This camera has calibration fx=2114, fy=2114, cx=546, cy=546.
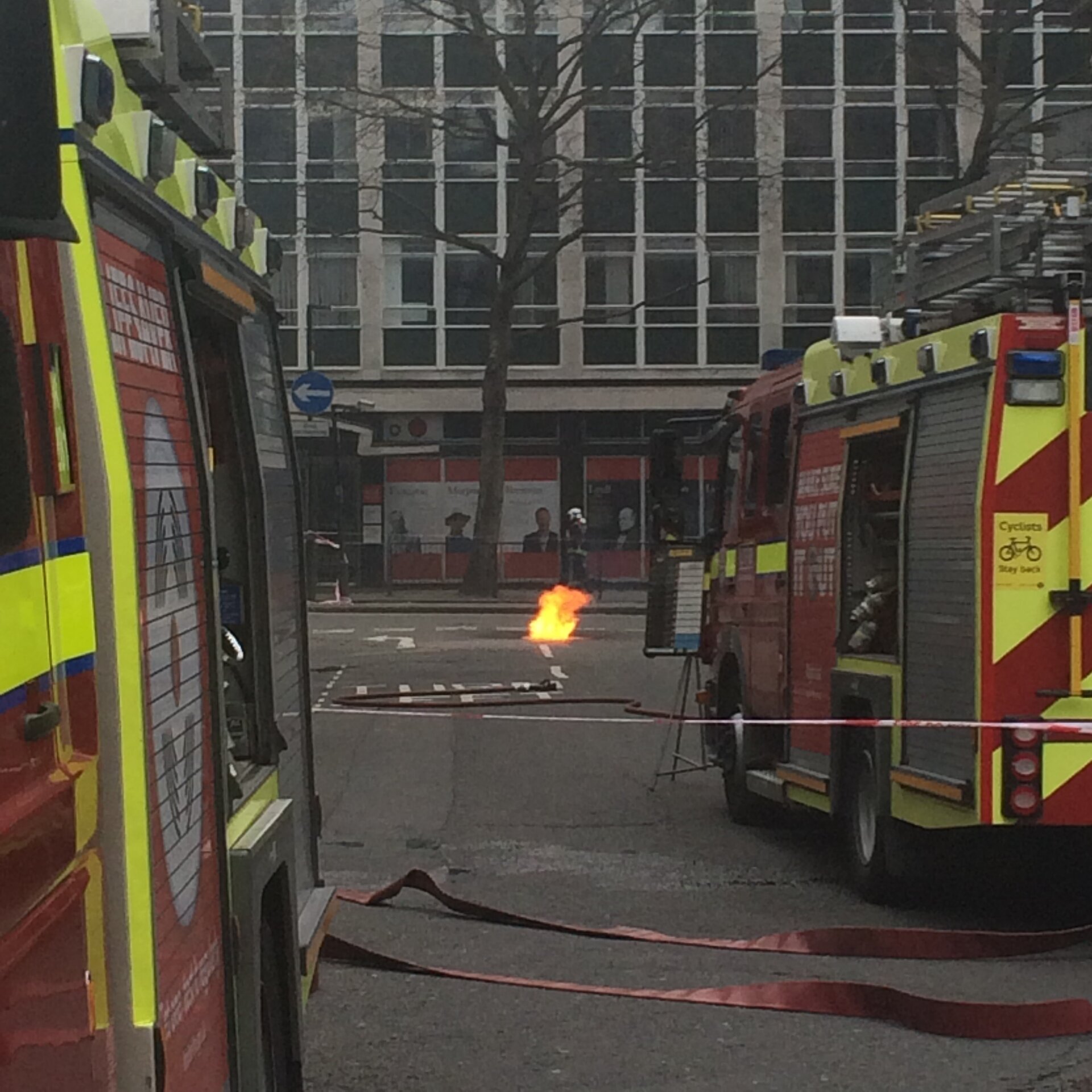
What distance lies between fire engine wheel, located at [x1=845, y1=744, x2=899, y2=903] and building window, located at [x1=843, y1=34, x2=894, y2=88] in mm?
37677

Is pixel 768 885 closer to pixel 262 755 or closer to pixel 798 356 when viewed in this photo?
pixel 798 356

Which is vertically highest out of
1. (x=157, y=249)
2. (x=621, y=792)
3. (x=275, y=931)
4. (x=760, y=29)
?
(x=760, y=29)

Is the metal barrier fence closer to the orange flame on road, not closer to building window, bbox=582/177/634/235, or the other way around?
the orange flame on road

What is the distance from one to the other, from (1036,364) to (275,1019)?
4.80 metres

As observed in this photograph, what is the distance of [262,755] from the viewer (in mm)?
5352

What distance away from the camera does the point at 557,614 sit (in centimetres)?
3428

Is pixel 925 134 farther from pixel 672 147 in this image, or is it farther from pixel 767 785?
pixel 767 785

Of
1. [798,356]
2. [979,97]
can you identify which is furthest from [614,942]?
[979,97]

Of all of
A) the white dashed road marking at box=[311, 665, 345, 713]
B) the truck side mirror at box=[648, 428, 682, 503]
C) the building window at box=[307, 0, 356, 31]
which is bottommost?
the white dashed road marking at box=[311, 665, 345, 713]

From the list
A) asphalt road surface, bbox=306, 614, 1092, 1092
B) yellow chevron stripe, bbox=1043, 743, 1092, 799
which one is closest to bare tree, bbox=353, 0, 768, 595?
asphalt road surface, bbox=306, 614, 1092, 1092

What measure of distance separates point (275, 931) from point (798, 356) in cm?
822

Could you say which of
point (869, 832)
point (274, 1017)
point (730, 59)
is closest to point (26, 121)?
point (274, 1017)

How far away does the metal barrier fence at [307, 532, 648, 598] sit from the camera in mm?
40500

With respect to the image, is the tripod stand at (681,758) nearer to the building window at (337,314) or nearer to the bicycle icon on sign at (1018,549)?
the bicycle icon on sign at (1018,549)
